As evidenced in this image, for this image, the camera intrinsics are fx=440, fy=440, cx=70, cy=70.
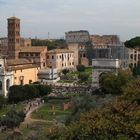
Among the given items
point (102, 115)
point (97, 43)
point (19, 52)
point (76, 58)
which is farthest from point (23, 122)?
point (97, 43)

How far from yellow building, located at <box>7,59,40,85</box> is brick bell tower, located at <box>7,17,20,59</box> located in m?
6.47

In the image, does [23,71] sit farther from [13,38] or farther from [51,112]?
[51,112]

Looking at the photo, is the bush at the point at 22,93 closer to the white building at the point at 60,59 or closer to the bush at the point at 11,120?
the bush at the point at 11,120

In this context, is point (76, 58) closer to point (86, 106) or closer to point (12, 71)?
point (12, 71)

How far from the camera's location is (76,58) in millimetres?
71500

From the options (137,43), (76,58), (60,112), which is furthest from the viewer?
(76,58)

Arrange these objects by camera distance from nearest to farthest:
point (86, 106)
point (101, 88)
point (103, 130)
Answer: point (103, 130) → point (86, 106) → point (101, 88)

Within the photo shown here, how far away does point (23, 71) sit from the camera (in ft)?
151

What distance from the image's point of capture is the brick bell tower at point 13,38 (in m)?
55.5

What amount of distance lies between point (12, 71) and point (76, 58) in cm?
2949

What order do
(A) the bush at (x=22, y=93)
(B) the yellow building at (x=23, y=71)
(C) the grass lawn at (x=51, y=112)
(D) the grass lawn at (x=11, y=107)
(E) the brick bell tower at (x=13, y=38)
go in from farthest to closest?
1. (E) the brick bell tower at (x=13, y=38)
2. (B) the yellow building at (x=23, y=71)
3. (A) the bush at (x=22, y=93)
4. (D) the grass lawn at (x=11, y=107)
5. (C) the grass lawn at (x=51, y=112)

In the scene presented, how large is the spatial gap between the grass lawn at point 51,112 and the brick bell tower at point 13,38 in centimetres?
2240

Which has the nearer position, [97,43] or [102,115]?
[102,115]

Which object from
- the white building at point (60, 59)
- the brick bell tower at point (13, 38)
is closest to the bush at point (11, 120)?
the brick bell tower at point (13, 38)
